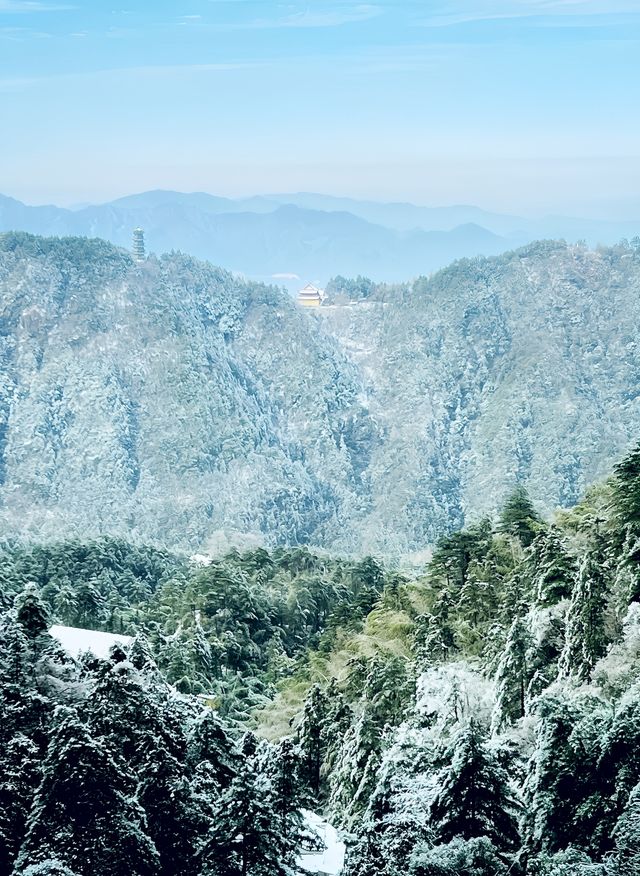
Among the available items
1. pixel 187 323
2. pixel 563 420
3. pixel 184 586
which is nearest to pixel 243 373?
pixel 187 323

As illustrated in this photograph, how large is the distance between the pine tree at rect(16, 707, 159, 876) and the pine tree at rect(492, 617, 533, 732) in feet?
41.0

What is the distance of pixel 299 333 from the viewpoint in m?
188

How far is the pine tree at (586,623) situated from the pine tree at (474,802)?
330 inches

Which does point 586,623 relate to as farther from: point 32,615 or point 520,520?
point 520,520

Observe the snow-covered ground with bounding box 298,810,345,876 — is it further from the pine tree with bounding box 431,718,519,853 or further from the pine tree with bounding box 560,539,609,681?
the pine tree with bounding box 560,539,609,681

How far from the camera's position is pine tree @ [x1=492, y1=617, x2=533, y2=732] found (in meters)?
25.7

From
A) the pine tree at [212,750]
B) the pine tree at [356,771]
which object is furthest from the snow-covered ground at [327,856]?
the pine tree at [356,771]

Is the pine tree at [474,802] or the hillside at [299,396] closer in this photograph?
the pine tree at [474,802]

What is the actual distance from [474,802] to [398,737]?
826 centimetres

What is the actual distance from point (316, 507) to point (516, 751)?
141 metres

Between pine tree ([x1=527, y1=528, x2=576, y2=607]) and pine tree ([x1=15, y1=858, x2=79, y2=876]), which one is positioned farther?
pine tree ([x1=527, y1=528, x2=576, y2=607])

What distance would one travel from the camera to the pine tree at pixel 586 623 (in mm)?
24531

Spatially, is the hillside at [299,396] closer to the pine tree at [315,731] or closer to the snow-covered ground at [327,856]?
the pine tree at [315,731]

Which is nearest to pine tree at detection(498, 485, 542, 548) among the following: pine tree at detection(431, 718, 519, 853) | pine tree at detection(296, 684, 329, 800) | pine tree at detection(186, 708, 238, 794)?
pine tree at detection(296, 684, 329, 800)
